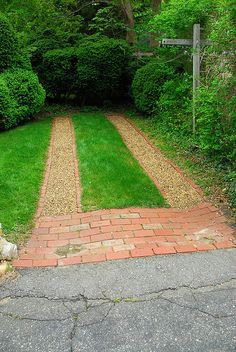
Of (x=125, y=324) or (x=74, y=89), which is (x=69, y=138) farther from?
(x=125, y=324)

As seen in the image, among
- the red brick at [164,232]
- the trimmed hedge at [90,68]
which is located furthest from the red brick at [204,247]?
the trimmed hedge at [90,68]

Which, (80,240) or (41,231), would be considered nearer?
(80,240)

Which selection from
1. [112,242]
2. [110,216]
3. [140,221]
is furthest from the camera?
[110,216]

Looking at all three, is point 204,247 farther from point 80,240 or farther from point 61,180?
point 61,180

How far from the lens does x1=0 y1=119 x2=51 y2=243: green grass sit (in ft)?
13.5

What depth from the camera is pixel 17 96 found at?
8633mm

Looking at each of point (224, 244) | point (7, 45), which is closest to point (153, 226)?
point (224, 244)

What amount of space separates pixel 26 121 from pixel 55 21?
15.6 ft

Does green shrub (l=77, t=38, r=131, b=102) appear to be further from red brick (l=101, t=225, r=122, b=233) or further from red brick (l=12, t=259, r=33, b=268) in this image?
red brick (l=12, t=259, r=33, b=268)

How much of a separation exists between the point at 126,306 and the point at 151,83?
7309 mm

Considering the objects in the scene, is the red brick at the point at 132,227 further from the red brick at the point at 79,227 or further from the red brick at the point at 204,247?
the red brick at the point at 204,247

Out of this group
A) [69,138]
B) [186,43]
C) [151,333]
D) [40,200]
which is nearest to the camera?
[151,333]

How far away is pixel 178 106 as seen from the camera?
27.2ft

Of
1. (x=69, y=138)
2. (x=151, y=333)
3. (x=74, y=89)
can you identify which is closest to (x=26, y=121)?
(x=69, y=138)
